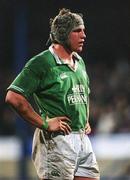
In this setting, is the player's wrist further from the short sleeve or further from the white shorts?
the short sleeve

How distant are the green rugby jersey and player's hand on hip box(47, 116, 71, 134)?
0.04 meters

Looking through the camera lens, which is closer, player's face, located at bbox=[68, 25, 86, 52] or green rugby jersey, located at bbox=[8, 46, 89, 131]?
green rugby jersey, located at bbox=[8, 46, 89, 131]

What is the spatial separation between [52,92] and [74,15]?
534 millimetres

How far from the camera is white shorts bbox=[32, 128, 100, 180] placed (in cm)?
520

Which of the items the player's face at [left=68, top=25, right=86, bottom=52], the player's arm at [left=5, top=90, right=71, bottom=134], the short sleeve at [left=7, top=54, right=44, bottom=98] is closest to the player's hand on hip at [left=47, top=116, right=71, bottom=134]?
the player's arm at [left=5, top=90, right=71, bottom=134]

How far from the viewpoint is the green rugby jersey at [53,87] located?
203 inches

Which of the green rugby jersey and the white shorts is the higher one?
the green rugby jersey

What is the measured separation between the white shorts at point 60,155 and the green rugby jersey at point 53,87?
11cm

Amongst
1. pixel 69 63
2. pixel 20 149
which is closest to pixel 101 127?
pixel 20 149

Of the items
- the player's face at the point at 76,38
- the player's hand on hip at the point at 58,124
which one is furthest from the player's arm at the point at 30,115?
the player's face at the point at 76,38

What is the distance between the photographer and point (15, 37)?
40.6 ft

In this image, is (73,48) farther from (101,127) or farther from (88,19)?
(88,19)

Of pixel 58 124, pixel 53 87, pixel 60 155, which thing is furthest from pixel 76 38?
pixel 60 155

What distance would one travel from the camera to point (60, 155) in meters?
5.20
